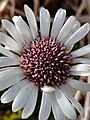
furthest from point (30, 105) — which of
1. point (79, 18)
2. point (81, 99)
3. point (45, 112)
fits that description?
point (79, 18)

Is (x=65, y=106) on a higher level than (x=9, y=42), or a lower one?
lower

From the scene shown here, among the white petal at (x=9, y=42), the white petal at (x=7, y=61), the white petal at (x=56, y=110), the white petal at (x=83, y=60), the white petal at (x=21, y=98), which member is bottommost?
the white petal at (x=56, y=110)

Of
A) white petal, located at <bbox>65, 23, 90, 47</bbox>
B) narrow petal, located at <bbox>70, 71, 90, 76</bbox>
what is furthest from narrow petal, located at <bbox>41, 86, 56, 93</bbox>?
white petal, located at <bbox>65, 23, 90, 47</bbox>

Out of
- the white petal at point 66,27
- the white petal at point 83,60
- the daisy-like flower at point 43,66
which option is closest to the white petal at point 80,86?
the daisy-like flower at point 43,66

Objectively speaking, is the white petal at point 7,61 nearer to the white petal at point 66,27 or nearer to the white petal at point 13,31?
the white petal at point 13,31

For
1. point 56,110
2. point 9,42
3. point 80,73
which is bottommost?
point 56,110

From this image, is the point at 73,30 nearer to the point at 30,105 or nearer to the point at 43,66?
the point at 43,66

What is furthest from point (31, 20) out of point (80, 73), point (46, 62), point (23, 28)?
point (80, 73)
